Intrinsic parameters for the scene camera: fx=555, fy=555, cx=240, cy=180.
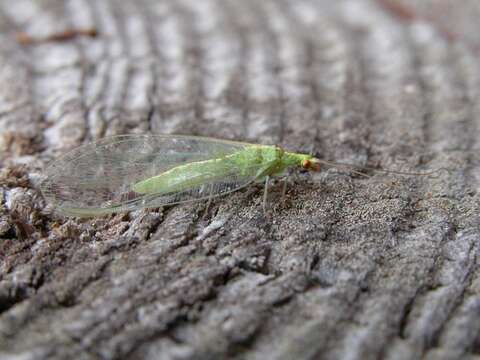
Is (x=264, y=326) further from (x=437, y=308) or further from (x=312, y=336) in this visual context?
(x=437, y=308)

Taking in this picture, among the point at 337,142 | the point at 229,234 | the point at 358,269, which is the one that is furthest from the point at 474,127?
the point at 229,234

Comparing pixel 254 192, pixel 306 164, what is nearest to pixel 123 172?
pixel 254 192

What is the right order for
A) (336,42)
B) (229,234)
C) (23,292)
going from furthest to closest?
(336,42)
(229,234)
(23,292)

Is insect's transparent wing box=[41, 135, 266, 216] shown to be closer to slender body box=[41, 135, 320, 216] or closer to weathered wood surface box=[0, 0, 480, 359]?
slender body box=[41, 135, 320, 216]

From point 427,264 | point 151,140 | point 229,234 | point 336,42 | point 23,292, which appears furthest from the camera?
point 336,42

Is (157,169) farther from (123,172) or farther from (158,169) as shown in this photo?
(123,172)

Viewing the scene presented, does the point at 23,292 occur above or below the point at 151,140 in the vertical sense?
below

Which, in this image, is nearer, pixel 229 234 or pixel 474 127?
pixel 229 234

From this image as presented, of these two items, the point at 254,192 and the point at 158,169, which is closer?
the point at 254,192
